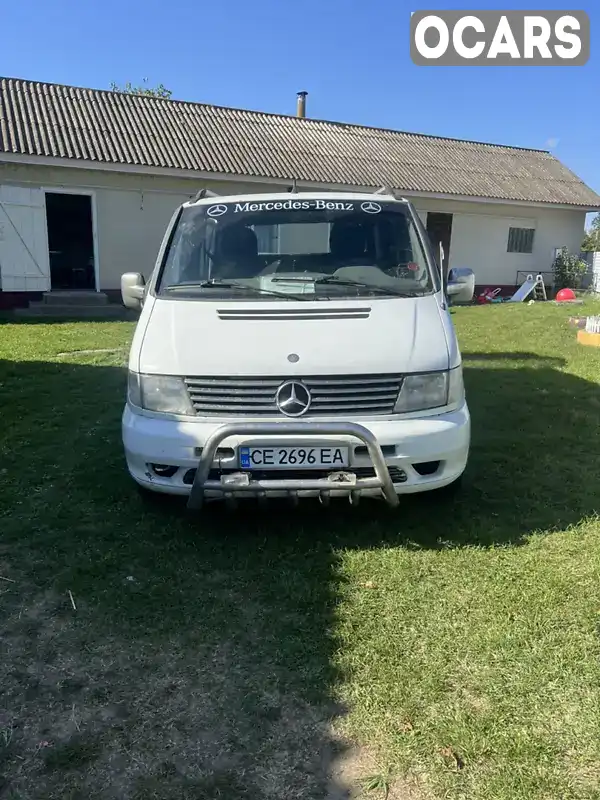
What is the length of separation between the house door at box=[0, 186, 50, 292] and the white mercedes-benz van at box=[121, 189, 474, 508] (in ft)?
37.0

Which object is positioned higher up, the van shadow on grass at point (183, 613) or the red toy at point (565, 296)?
the red toy at point (565, 296)

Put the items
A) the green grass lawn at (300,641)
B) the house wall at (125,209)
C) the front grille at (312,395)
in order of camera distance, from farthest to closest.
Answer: the house wall at (125,209), the front grille at (312,395), the green grass lawn at (300,641)

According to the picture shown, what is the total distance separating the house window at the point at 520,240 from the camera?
20578 millimetres

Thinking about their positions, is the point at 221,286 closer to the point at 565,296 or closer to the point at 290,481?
the point at 290,481

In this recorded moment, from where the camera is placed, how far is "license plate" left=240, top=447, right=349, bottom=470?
3.18 metres

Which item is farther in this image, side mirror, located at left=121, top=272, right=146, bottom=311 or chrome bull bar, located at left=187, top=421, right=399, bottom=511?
side mirror, located at left=121, top=272, right=146, bottom=311

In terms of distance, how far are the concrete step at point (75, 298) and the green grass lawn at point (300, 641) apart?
9750 millimetres

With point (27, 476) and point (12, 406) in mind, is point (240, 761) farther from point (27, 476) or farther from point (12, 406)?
point (12, 406)

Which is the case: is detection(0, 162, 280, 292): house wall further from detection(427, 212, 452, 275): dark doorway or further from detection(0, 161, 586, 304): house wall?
detection(427, 212, 452, 275): dark doorway

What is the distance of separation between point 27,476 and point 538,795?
148 inches

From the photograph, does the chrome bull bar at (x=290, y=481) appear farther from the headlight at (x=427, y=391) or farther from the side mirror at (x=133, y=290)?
the side mirror at (x=133, y=290)

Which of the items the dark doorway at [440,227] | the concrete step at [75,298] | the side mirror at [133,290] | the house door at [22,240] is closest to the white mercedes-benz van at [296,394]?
the side mirror at [133,290]

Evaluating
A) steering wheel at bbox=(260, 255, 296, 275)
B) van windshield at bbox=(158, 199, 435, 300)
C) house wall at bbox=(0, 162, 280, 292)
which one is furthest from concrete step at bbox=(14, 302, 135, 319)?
steering wheel at bbox=(260, 255, 296, 275)

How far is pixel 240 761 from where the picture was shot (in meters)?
2.09
